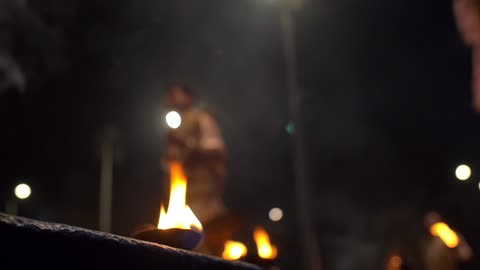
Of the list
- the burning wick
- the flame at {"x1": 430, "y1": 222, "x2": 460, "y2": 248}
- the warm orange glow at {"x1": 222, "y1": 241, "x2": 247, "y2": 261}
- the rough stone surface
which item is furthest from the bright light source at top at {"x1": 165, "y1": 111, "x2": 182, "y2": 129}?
Answer: the rough stone surface

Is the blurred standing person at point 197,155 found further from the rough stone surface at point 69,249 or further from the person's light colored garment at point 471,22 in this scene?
the rough stone surface at point 69,249

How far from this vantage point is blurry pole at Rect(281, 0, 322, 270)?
433 inches

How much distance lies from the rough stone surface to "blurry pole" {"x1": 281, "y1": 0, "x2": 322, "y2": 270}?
28.2 feet

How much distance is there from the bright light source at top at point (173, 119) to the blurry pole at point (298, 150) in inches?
156

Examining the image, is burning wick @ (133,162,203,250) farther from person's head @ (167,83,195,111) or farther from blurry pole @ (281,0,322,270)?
blurry pole @ (281,0,322,270)

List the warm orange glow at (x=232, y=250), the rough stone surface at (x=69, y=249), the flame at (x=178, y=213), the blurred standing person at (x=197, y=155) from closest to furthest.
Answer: the rough stone surface at (x=69, y=249) < the flame at (x=178, y=213) < the warm orange glow at (x=232, y=250) < the blurred standing person at (x=197, y=155)

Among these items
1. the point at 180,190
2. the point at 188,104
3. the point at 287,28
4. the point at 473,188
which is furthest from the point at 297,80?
the point at 473,188

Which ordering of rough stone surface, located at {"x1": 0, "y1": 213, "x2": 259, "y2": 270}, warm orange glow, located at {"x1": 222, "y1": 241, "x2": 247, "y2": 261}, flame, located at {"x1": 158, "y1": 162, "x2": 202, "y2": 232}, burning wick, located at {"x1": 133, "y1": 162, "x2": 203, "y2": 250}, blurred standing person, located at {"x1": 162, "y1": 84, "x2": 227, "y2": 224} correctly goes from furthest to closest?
blurred standing person, located at {"x1": 162, "y1": 84, "x2": 227, "y2": 224}, warm orange glow, located at {"x1": 222, "y1": 241, "x2": 247, "y2": 261}, flame, located at {"x1": 158, "y1": 162, "x2": 202, "y2": 232}, burning wick, located at {"x1": 133, "y1": 162, "x2": 203, "y2": 250}, rough stone surface, located at {"x1": 0, "y1": 213, "x2": 259, "y2": 270}

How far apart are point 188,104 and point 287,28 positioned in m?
4.28

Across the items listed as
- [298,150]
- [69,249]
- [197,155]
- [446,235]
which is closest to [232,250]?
[197,155]

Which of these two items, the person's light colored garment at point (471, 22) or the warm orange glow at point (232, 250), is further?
the warm orange glow at point (232, 250)

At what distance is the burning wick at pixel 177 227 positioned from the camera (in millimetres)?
2965

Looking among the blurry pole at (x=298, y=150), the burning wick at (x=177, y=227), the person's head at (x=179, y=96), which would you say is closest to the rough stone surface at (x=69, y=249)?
the burning wick at (x=177, y=227)

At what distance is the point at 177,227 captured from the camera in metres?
3.20
